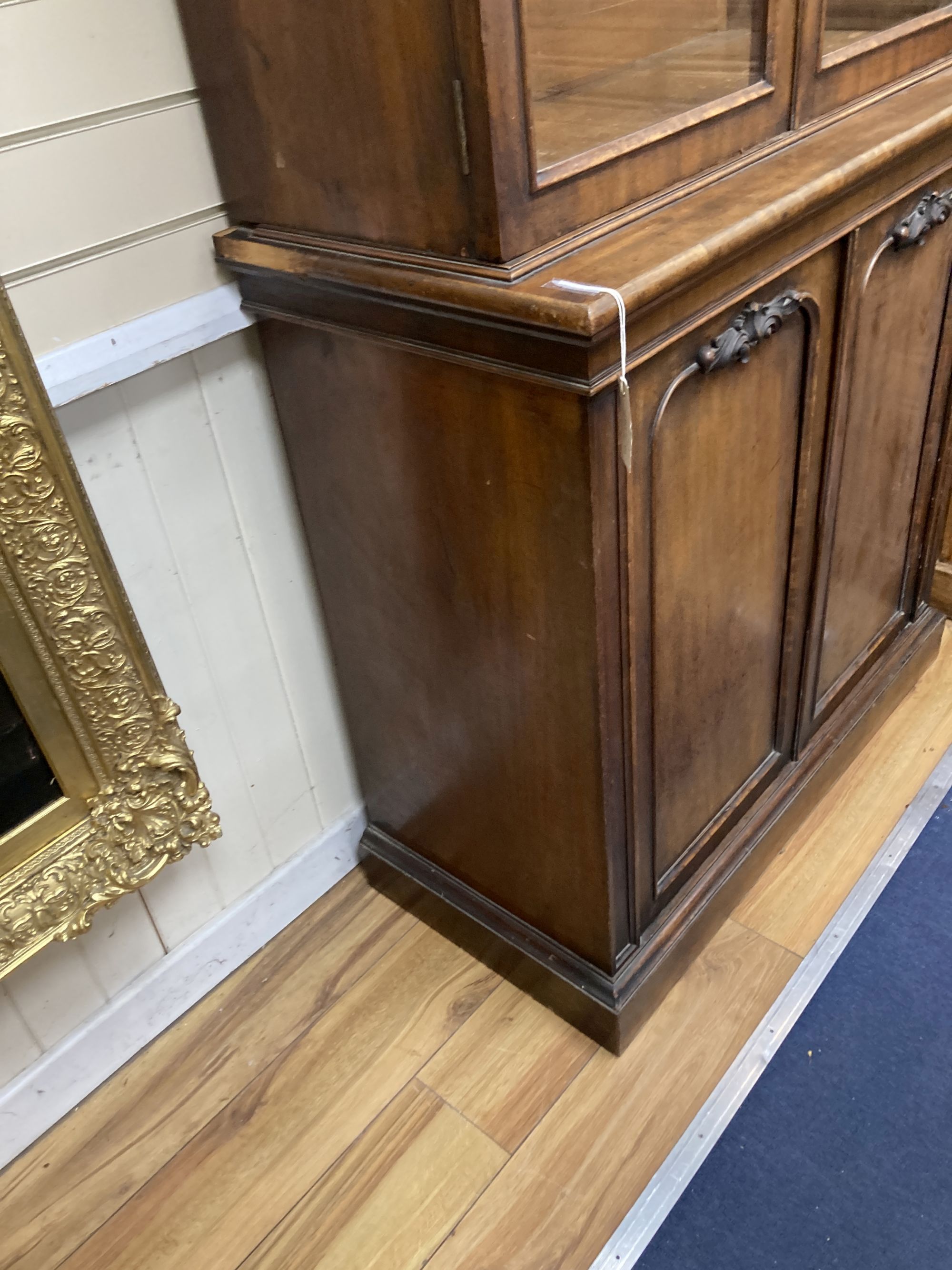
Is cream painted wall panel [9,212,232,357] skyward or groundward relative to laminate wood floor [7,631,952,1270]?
skyward

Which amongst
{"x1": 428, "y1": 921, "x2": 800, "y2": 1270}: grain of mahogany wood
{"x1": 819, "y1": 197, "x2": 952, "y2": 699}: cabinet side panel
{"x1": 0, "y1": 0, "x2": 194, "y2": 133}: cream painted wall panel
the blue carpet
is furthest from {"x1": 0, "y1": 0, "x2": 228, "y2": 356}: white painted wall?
the blue carpet

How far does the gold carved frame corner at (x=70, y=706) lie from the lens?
0.87 meters

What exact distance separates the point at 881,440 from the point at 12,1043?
1332 mm

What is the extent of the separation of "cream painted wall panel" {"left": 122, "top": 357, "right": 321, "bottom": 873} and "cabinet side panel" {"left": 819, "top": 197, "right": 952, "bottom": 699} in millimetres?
751

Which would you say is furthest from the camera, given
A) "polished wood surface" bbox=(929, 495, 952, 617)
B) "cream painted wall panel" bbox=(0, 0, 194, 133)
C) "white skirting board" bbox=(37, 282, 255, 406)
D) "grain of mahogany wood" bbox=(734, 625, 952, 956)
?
"polished wood surface" bbox=(929, 495, 952, 617)

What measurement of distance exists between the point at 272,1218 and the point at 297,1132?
10 centimetres

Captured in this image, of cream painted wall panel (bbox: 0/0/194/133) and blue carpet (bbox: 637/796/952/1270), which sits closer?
cream painted wall panel (bbox: 0/0/194/133)

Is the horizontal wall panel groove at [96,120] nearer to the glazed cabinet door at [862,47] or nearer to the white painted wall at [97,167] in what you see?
the white painted wall at [97,167]

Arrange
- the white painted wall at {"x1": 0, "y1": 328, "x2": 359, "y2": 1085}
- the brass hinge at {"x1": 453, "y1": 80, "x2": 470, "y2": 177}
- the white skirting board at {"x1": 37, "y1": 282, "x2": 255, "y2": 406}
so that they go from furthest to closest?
the white painted wall at {"x1": 0, "y1": 328, "x2": 359, "y2": 1085} < the white skirting board at {"x1": 37, "y1": 282, "x2": 255, "y2": 406} < the brass hinge at {"x1": 453, "y1": 80, "x2": 470, "y2": 177}

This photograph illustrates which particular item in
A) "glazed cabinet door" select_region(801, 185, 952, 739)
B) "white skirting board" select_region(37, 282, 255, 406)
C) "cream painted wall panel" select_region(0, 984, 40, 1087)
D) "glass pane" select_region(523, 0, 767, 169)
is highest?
"glass pane" select_region(523, 0, 767, 169)

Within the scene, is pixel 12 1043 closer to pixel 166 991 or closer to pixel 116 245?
pixel 166 991

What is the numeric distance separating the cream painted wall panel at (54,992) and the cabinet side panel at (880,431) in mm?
1084

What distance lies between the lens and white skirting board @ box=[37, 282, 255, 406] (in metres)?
0.93

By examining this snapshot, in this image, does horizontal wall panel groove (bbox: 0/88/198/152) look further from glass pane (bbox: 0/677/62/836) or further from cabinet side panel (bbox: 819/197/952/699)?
cabinet side panel (bbox: 819/197/952/699)
